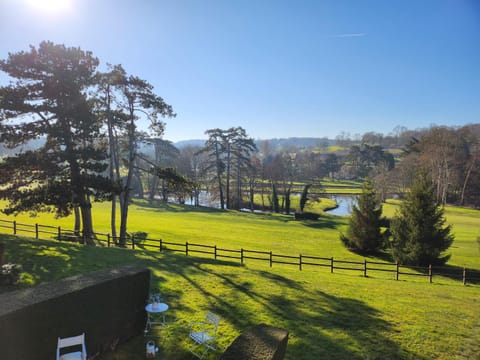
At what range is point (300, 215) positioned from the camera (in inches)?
1649

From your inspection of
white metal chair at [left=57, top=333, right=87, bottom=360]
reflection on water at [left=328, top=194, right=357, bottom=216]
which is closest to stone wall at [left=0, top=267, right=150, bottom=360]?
white metal chair at [left=57, top=333, right=87, bottom=360]

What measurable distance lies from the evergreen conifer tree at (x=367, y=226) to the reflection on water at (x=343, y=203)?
26.5 m

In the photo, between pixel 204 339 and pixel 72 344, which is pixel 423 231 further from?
pixel 72 344

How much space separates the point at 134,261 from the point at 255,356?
12.2m

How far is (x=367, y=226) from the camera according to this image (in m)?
23.9

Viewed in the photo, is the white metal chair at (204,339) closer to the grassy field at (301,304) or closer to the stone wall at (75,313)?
the grassy field at (301,304)

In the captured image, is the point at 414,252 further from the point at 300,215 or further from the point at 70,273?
the point at 300,215

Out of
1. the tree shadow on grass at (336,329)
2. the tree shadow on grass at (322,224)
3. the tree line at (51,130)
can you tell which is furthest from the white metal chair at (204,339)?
the tree shadow on grass at (322,224)

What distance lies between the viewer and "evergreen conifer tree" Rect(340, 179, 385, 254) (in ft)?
78.3

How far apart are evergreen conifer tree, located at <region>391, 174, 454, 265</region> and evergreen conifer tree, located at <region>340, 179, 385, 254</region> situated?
3.28m

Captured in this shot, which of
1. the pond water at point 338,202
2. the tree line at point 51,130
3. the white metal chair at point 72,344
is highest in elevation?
the tree line at point 51,130

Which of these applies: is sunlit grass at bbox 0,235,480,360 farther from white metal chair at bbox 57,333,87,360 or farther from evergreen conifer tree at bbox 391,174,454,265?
evergreen conifer tree at bbox 391,174,454,265

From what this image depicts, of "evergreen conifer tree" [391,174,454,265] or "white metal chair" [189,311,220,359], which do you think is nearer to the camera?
"white metal chair" [189,311,220,359]

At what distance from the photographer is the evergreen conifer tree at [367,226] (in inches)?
940
